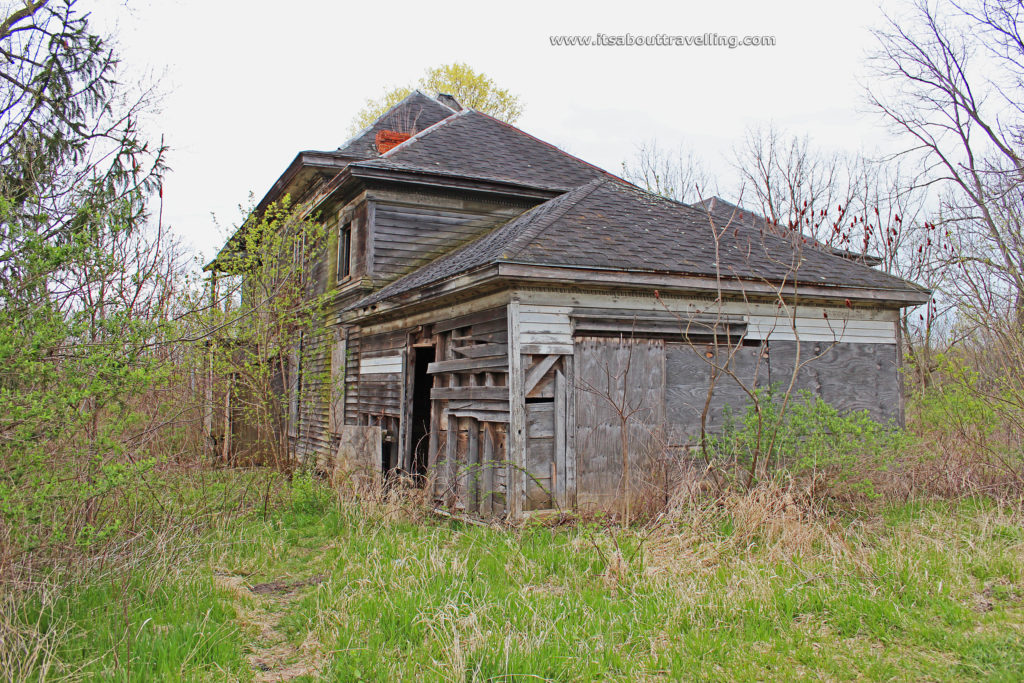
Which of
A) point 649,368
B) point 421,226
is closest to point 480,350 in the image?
point 649,368

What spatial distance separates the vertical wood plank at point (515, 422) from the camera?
7.35 metres

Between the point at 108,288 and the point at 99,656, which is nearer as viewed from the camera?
the point at 99,656

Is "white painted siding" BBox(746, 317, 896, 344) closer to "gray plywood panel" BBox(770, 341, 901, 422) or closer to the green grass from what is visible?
"gray plywood panel" BBox(770, 341, 901, 422)

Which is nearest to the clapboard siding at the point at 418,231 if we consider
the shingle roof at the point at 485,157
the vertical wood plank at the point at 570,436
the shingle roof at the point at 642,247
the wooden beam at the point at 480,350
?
the shingle roof at the point at 485,157

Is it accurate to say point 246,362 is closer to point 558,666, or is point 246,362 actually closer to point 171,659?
point 171,659

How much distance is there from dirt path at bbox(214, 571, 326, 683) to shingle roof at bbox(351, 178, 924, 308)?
3.78m

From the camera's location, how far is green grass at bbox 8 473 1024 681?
388 centimetres

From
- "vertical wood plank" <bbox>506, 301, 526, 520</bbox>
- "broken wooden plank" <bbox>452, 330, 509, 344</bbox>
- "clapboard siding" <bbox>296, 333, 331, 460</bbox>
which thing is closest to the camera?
"vertical wood plank" <bbox>506, 301, 526, 520</bbox>

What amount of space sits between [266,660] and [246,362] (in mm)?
6932

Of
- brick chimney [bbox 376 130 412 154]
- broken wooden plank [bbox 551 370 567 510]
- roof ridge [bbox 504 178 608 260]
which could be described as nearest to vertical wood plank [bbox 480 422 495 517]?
broken wooden plank [bbox 551 370 567 510]

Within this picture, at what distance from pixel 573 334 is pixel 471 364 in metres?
1.38

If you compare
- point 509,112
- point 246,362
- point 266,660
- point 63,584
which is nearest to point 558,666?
point 266,660

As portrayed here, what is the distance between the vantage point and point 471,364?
835 cm

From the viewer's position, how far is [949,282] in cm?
752
